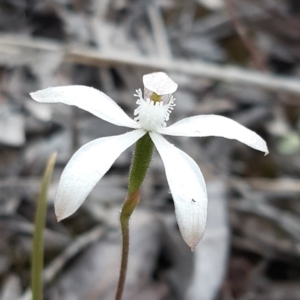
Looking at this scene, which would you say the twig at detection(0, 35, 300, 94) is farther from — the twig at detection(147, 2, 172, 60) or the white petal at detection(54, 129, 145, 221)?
the white petal at detection(54, 129, 145, 221)

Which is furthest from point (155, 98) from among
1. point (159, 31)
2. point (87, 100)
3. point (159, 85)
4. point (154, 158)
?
point (159, 31)

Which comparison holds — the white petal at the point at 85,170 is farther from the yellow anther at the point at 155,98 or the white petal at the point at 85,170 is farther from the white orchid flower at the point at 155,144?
the yellow anther at the point at 155,98

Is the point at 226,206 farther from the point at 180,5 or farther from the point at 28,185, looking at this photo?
the point at 180,5

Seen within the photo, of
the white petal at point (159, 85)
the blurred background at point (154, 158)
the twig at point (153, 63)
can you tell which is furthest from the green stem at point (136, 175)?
the twig at point (153, 63)

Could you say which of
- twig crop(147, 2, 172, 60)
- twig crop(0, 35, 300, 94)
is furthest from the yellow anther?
twig crop(147, 2, 172, 60)

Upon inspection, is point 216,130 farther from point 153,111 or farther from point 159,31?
point 159,31

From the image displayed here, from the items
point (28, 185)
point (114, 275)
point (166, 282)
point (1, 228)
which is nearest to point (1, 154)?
point (28, 185)
